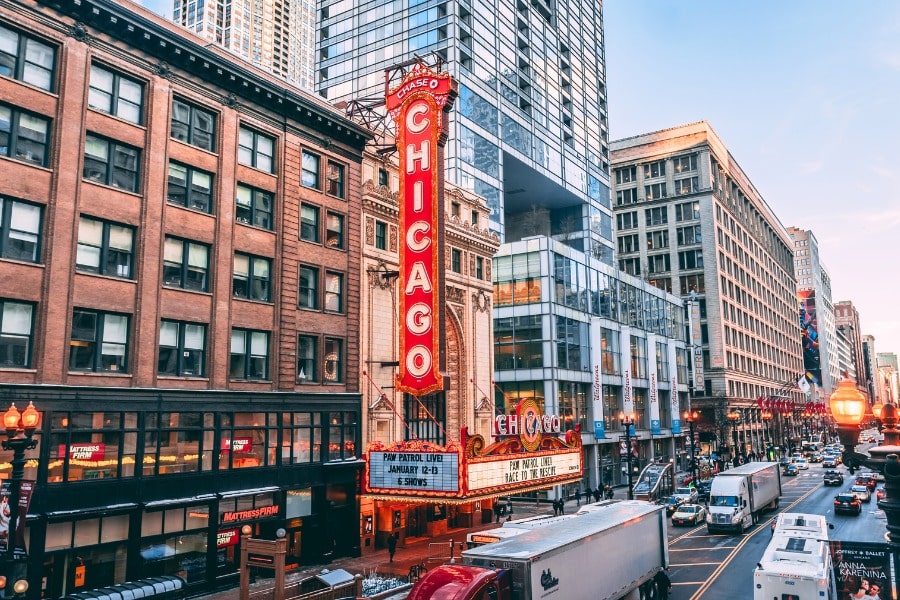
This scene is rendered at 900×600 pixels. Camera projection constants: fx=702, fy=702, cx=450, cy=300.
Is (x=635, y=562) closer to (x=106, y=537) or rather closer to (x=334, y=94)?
(x=106, y=537)

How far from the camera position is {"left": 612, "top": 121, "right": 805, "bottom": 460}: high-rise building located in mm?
113250

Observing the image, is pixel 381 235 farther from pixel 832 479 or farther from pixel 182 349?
pixel 832 479

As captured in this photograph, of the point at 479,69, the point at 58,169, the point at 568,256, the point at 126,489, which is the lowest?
the point at 126,489

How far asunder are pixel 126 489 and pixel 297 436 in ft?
31.1

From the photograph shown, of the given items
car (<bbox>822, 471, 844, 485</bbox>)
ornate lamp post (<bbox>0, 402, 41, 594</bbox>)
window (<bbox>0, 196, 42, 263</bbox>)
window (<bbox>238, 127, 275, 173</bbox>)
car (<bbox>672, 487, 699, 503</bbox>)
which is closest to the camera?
ornate lamp post (<bbox>0, 402, 41, 594</bbox>)

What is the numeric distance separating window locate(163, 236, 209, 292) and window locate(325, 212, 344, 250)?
311 inches

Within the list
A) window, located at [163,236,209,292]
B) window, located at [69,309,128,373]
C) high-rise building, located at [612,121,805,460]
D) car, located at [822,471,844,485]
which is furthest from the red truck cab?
high-rise building, located at [612,121,805,460]

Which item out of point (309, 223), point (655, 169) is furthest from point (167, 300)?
point (655, 169)

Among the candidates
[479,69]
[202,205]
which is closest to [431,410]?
[202,205]

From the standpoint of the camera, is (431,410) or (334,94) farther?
(334,94)

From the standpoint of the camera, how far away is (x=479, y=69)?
71.2 meters

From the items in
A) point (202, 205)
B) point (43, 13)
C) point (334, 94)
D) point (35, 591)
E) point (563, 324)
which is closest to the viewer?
point (35, 591)

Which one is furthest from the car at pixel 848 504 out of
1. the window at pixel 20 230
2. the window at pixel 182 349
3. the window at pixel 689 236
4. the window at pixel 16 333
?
the window at pixel 689 236

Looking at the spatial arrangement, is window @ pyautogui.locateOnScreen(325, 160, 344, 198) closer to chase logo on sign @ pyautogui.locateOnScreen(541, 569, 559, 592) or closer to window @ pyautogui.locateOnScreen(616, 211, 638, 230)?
chase logo on sign @ pyautogui.locateOnScreen(541, 569, 559, 592)
